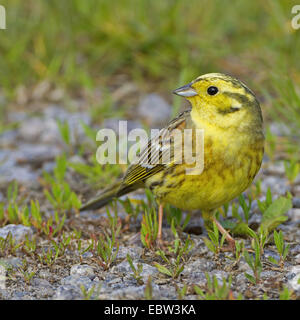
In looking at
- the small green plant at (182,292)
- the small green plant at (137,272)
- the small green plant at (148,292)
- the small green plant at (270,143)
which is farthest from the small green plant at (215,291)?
the small green plant at (270,143)

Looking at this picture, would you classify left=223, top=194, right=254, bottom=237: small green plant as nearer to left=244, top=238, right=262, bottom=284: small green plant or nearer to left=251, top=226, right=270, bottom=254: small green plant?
left=251, top=226, right=270, bottom=254: small green plant

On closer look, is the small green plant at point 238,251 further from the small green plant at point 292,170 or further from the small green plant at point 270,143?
the small green plant at point 270,143

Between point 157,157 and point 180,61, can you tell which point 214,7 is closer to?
point 180,61

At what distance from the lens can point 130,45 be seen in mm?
6219

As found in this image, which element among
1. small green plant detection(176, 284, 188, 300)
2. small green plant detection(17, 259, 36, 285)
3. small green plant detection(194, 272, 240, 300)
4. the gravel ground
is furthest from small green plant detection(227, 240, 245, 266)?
small green plant detection(17, 259, 36, 285)

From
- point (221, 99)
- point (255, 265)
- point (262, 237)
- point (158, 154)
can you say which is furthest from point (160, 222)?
point (221, 99)

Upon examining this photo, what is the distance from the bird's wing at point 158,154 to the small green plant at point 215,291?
843mm

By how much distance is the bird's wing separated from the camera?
367cm

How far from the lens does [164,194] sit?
3.71 metres

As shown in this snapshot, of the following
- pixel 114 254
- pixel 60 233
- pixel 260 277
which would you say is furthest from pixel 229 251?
pixel 60 233

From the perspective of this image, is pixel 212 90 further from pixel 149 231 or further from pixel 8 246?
pixel 8 246

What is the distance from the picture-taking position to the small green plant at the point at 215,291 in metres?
2.92

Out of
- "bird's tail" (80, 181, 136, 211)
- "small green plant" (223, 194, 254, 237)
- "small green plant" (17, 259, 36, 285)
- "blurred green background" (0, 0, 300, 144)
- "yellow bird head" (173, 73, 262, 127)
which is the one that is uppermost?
"blurred green background" (0, 0, 300, 144)

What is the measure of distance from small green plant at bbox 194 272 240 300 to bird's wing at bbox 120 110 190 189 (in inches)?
33.2
